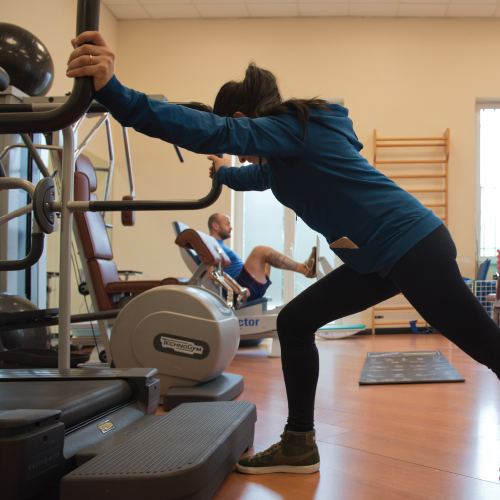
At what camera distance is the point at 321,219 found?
3.92 ft

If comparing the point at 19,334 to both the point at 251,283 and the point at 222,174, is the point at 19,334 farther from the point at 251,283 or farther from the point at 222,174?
the point at 251,283

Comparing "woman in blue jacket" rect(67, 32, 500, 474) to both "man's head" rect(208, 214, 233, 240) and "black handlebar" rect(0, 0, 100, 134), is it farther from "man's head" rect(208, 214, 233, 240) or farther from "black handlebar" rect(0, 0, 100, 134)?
Answer: "man's head" rect(208, 214, 233, 240)

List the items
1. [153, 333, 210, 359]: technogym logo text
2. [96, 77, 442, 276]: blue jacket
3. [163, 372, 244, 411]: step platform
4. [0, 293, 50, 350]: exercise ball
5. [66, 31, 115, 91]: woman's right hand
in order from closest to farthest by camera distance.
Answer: [66, 31, 115, 91]: woman's right hand → [96, 77, 442, 276]: blue jacket → [163, 372, 244, 411]: step platform → [153, 333, 210, 359]: technogym logo text → [0, 293, 50, 350]: exercise ball

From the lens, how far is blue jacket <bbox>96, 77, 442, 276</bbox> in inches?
40.8

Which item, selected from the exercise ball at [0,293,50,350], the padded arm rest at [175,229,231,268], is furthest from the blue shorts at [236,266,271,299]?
the exercise ball at [0,293,50,350]

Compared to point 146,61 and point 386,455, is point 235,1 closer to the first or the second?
point 146,61

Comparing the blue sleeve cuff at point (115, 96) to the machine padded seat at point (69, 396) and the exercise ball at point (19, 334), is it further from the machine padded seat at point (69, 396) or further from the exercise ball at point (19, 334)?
the exercise ball at point (19, 334)

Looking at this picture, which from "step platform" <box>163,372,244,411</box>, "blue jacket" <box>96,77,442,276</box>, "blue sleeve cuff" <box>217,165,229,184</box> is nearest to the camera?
"blue jacket" <box>96,77,442,276</box>

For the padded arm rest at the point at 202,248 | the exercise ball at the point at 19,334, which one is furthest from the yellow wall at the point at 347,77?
the exercise ball at the point at 19,334

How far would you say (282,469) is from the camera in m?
1.32

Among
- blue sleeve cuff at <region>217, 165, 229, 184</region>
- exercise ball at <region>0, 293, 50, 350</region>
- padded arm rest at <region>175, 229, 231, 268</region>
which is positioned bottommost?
exercise ball at <region>0, 293, 50, 350</region>

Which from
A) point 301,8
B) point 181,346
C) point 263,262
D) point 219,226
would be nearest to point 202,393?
point 181,346

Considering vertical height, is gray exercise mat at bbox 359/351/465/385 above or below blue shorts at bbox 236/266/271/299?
below

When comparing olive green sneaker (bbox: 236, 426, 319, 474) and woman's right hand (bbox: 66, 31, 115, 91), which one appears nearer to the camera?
woman's right hand (bbox: 66, 31, 115, 91)
